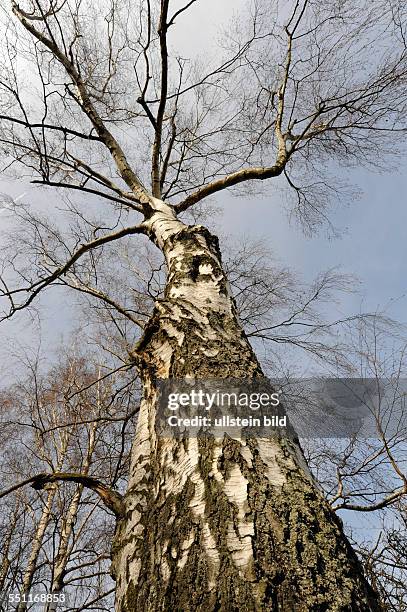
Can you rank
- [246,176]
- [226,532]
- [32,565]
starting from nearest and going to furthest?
[226,532] → [246,176] → [32,565]

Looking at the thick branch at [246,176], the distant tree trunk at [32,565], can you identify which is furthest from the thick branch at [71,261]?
the distant tree trunk at [32,565]

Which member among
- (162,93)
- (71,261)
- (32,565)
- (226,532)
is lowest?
(226,532)

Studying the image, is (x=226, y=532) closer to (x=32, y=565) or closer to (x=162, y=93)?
(x=162, y=93)

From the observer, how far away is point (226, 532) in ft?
2.73

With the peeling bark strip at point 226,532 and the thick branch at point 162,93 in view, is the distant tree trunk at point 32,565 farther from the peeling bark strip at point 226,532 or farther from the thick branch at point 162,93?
the peeling bark strip at point 226,532

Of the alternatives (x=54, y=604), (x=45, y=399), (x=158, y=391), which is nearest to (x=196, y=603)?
(x=158, y=391)

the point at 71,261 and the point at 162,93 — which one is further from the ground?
the point at 162,93

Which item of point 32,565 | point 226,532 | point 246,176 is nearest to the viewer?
point 226,532

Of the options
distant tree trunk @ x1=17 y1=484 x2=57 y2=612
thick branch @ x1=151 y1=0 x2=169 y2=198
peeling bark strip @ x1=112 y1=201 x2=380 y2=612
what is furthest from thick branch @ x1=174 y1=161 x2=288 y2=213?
distant tree trunk @ x1=17 y1=484 x2=57 y2=612

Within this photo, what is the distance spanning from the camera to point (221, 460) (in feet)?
3.29

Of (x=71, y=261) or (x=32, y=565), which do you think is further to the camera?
(x=32, y=565)

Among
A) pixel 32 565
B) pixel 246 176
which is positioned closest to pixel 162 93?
pixel 246 176

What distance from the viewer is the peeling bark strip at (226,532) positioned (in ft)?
2.39

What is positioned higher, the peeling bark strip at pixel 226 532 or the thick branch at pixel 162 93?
the thick branch at pixel 162 93
